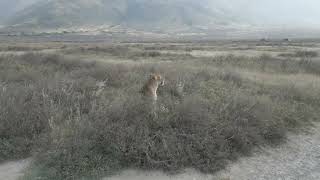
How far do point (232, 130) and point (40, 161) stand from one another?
3823 millimetres

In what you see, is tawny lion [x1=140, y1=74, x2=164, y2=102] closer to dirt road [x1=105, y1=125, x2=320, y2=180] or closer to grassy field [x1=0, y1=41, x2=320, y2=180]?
grassy field [x1=0, y1=41, x2=320, y2=180]

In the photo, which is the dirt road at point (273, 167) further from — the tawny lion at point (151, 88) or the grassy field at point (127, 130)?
the tawny lion at point (151, 88)

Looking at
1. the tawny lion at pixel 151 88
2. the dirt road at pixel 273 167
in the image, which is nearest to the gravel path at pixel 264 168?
the dirt road at pixel 273 167

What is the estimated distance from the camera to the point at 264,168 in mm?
8430

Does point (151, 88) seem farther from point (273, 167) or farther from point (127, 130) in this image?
point (273, 167)

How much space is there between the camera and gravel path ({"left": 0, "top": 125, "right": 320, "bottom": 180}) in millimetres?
7945

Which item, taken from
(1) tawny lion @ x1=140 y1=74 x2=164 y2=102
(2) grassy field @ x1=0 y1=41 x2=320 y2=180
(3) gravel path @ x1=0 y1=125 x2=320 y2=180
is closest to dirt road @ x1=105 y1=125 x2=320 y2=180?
(3) gravel path @ x1=0 y1=125 x2=320 y2=180

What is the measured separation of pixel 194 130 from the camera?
894 centimetres

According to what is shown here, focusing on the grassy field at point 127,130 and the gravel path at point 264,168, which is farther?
the grassy field at point 127,130

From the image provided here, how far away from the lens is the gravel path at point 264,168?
26.1ft

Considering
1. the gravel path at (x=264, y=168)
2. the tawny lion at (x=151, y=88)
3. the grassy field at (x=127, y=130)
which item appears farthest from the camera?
the tawny lion at (x=151, y=88)

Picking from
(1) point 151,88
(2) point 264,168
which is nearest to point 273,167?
(2) point 264,168

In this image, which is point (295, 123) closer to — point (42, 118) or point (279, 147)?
point (279, 147)

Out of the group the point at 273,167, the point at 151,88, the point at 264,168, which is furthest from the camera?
the point at 151,88
